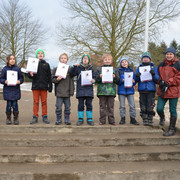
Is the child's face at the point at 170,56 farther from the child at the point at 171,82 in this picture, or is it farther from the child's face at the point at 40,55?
the child's face at the point at 40,55

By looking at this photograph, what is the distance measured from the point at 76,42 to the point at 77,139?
15.1 metres

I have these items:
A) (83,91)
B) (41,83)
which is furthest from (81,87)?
(41,83)

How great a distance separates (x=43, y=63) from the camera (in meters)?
4.74

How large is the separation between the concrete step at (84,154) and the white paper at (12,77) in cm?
149

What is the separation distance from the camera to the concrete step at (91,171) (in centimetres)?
298

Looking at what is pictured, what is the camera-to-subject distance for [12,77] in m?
4.52

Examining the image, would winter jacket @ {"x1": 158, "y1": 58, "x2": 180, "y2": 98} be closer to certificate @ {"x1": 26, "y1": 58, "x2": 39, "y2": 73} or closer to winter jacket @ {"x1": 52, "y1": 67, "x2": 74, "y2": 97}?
winter jacket @ {"x1": 52, "y1": 67, "x2": 74, "y2": 97}

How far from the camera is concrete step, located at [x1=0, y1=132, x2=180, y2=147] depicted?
383cm

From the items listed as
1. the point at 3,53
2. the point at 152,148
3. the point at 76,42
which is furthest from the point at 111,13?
the point at 152,148

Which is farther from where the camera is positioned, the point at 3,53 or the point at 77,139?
the point at 3,53

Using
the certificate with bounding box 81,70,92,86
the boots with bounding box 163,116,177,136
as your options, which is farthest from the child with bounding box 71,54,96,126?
the boots with bounding box 163,116,177,136

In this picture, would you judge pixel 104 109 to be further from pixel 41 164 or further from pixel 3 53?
pixel 3 53

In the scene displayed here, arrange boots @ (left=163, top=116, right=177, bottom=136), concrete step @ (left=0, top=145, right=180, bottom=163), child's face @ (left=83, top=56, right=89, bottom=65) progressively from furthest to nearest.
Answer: child's face @ (left=83, top=56, right=89, bottom=65) < boots @ (left=163, top=116, right=177, bottom=136) < concrete step @ (left=0, top=145, right=180, bottom=163)

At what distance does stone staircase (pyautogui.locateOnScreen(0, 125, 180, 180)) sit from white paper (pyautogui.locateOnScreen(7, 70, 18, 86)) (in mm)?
980
